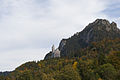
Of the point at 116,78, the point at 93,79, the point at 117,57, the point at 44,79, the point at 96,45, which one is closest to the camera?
the point at 116,78

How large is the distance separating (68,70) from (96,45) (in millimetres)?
91651

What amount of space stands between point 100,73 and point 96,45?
91.4m

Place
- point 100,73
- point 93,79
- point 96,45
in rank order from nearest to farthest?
point 93,79 < point 100,73 < point 96,45

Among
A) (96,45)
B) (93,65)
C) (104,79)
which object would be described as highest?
(96,45)

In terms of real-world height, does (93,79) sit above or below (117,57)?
below

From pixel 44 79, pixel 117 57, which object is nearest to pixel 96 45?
pixel 117 57

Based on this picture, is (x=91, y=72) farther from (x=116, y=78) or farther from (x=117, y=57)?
(x=117, y=57)

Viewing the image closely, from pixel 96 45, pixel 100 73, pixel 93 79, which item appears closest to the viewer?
pixel 93 79

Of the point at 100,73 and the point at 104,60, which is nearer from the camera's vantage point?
the point at 100,73

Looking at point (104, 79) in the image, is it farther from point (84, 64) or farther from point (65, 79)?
point (84, 64)

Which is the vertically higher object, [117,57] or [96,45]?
[96,45]

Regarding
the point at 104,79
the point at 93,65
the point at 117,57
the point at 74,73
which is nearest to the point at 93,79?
the point at 104,79

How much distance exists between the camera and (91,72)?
8862 centimetres

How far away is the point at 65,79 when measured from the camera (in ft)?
298
